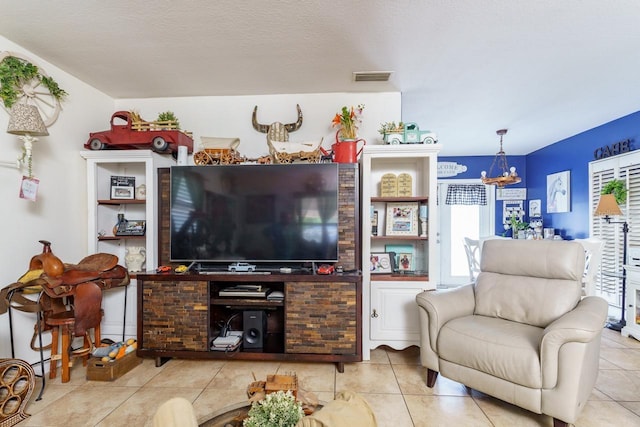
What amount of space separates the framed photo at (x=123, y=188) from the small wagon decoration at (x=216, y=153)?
2.43 feet

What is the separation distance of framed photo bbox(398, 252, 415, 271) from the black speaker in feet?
4.33

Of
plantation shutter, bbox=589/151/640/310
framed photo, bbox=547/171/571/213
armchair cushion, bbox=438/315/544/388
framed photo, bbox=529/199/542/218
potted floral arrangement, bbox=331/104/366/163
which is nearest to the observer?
armchair cushion, bbox=438/315/544/388

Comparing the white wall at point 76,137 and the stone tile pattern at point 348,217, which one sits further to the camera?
the stone tile pattern at point 348,217

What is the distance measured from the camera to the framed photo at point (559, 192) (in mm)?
4645

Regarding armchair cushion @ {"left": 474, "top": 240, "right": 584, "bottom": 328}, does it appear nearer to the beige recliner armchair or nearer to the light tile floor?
the beige recliner armchair

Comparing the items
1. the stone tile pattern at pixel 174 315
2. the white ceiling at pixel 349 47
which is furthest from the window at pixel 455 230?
the stone tile pattern at pixel 174 315

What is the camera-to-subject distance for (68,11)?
189 centimetres

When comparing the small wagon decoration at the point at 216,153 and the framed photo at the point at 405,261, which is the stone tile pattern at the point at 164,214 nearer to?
the small wagon decoration at the point at 216,153

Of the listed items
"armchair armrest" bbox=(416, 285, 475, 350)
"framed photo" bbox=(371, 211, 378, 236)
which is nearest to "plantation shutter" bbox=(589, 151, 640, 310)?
"armchair armrest" bbox=(416, 285, 475, 350)

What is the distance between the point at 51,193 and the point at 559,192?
6280 mm

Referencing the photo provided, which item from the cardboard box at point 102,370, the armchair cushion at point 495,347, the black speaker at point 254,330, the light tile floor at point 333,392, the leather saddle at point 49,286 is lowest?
the light tile floor at point 333,392

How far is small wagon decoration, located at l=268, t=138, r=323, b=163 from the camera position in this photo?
2.74 metres

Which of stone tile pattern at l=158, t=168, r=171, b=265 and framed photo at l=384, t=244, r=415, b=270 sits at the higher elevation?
stone tile pattern at l=158, t=168, r=171, b=265

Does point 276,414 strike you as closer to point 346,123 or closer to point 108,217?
point 346,123
